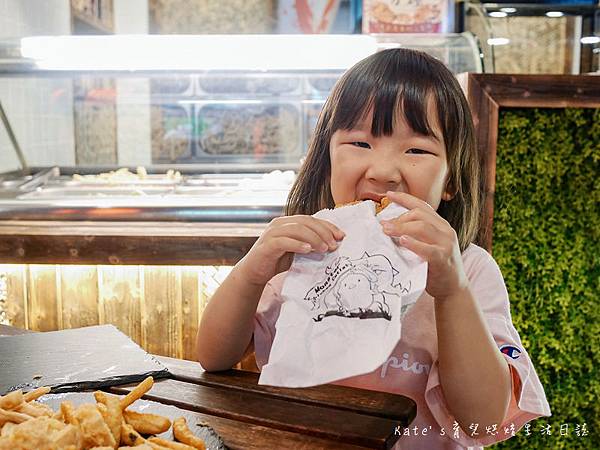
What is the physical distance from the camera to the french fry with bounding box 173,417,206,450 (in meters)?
0.95

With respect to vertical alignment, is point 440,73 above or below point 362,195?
above

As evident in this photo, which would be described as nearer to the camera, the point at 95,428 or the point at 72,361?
the point at 95,428

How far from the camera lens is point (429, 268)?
1.08 m

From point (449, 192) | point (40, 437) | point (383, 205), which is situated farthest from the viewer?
point (449, 192)

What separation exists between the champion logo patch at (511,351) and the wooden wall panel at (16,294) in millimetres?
1983

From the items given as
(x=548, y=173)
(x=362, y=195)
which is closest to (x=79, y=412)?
(x=362, y=195)

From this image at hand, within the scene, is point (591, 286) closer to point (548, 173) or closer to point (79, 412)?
point (548, 173)

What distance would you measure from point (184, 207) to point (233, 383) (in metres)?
1.43

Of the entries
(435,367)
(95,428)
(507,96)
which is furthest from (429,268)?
(507,96)

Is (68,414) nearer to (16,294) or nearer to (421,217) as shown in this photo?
(421,217)

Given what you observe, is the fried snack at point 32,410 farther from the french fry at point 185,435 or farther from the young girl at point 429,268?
the young girl at point 429,268

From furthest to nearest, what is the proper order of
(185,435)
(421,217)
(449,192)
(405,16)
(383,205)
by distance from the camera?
(405,16) → (449,192) → (383,205) → (421,217) → (185,435)

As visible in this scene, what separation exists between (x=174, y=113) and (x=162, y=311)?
→ 125 cm

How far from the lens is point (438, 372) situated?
128cm
